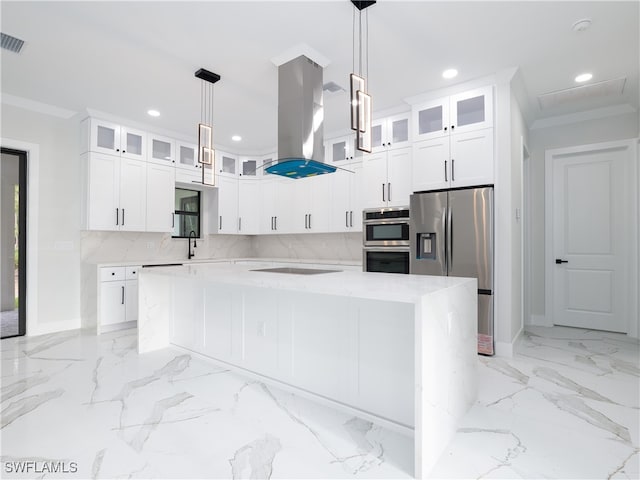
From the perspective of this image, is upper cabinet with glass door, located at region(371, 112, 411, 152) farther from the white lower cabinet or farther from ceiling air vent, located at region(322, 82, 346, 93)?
the white lower cabinet

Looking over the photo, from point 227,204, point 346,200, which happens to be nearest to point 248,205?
point 227,204

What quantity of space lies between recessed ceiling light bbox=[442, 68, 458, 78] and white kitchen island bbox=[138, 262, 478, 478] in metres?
2.24

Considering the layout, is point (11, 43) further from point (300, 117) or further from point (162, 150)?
point (300, 117)

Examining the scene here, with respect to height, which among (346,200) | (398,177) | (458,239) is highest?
(398,177)

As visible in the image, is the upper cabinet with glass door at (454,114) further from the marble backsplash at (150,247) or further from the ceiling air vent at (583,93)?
the marble backsplash at (150,247)

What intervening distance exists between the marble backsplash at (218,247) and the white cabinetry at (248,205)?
1.69 feet

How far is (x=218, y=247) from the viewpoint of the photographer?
6461 millimetres

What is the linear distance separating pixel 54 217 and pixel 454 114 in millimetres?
5013

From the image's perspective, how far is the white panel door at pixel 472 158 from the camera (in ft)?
11.7

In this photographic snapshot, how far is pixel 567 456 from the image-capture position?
181 centimetres

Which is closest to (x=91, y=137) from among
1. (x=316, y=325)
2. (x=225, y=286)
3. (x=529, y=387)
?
(x=225, y=286)

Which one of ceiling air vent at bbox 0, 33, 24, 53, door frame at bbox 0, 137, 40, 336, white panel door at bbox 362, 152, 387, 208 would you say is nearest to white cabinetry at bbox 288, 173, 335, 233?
white panel door at bbox 362, 152, 387, 208

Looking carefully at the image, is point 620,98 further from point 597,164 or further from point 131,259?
point 131,259

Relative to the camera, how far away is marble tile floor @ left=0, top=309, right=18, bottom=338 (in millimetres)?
4293
